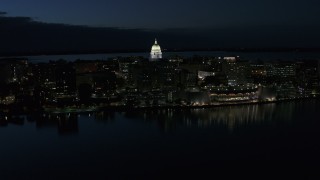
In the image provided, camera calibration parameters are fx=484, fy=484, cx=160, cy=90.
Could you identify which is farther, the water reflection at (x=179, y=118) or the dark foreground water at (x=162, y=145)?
the water reflection at (x=179, y=118)

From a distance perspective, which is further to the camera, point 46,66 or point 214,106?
point 46,66

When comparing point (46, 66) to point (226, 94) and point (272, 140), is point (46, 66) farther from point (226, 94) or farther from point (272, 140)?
point (272, 140)

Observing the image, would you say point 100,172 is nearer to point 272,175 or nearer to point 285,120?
point 272,175

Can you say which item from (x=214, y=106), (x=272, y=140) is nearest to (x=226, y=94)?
(x=214, y=106)

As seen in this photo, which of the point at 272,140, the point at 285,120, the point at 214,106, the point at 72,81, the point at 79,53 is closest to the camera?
the point at 272,140

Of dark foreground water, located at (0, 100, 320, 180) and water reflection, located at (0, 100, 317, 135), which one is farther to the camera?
water reflection, located at (0, 100, 317, 135)

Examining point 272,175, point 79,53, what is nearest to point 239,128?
point 272,175

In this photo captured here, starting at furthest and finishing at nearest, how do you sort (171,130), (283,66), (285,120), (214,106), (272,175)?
(283,66), (214,106), (285,120), (171,130), (272,175)

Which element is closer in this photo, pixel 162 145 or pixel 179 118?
pixel 162 145
